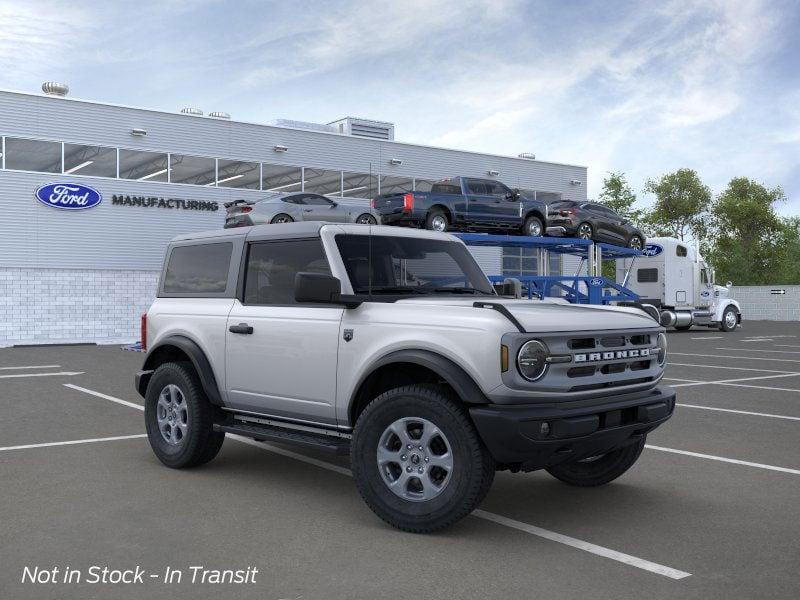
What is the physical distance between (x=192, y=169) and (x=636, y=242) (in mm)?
15535

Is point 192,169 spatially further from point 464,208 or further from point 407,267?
point 407,267

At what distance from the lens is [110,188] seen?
27688mm

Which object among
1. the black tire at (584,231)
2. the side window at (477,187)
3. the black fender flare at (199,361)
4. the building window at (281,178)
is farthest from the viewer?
the building window at (281,178)

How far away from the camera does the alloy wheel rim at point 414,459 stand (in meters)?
4.96

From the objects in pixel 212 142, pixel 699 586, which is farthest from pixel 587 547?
pixel 212 142

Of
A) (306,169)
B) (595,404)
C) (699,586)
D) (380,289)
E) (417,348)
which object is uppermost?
(306,169)

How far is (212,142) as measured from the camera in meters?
29.7

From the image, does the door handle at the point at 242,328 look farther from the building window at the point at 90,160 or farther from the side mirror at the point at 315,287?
the building window at the point at 90,160

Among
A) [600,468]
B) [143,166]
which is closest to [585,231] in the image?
[143,166]

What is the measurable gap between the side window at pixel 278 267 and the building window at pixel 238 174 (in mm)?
24227

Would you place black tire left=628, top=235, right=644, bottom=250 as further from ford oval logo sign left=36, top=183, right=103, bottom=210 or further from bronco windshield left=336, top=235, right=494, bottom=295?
bronco windshield left=336, top=235, right=494, bottom=295

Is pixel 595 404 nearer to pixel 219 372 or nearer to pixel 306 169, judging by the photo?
pixel 219 372

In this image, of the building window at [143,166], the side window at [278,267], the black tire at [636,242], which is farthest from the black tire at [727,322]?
the side window at [278,267]

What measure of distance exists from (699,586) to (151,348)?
4.86 metres
